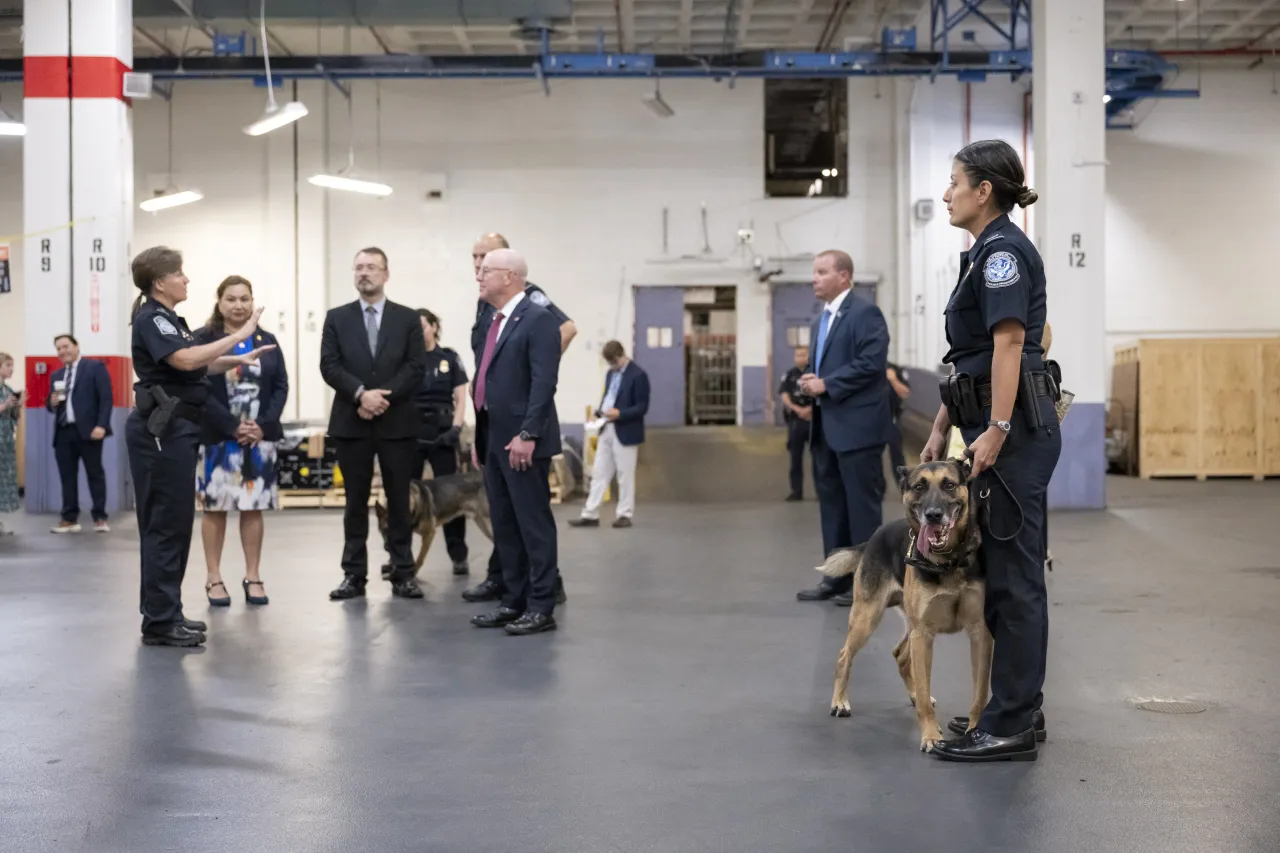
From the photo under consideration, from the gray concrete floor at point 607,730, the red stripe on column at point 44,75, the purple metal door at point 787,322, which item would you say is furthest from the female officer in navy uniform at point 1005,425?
the purple metal door at point 787,322

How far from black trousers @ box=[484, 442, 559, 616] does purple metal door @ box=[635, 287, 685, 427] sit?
11944 mm

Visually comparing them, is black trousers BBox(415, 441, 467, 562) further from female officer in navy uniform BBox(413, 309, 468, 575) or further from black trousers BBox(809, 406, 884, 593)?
black trousers BBox(809, 406, 884, 593)

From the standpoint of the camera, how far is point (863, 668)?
4605 mm

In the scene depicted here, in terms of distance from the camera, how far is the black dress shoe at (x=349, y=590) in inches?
244

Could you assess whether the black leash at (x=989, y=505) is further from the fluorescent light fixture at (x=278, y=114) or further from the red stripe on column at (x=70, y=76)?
the red stripe on column at (x=70, y=76)

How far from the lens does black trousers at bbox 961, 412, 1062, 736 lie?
3.26 meters

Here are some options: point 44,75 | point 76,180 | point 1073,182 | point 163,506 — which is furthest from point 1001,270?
point 44,75

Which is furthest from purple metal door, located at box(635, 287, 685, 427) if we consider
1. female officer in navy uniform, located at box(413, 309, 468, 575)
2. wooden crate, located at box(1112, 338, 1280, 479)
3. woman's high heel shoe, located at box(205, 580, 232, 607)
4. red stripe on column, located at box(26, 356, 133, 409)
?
A: woman's high heel shoe, located at box(205, 580, 232, 607)

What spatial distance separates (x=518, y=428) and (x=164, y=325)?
4.90 ft

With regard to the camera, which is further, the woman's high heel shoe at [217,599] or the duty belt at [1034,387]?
the woman's high heel shoe at [217,599]

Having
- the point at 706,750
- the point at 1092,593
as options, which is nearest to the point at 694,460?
the point at 1092,593

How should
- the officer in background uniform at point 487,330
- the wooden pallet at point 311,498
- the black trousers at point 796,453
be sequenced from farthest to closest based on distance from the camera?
the black trousers at point 796,453, the wooden pallet at point 311,498, the officer in background uniform at point 487,330

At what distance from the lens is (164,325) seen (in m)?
4.90

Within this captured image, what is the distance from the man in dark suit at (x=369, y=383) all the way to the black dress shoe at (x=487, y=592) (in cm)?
29
